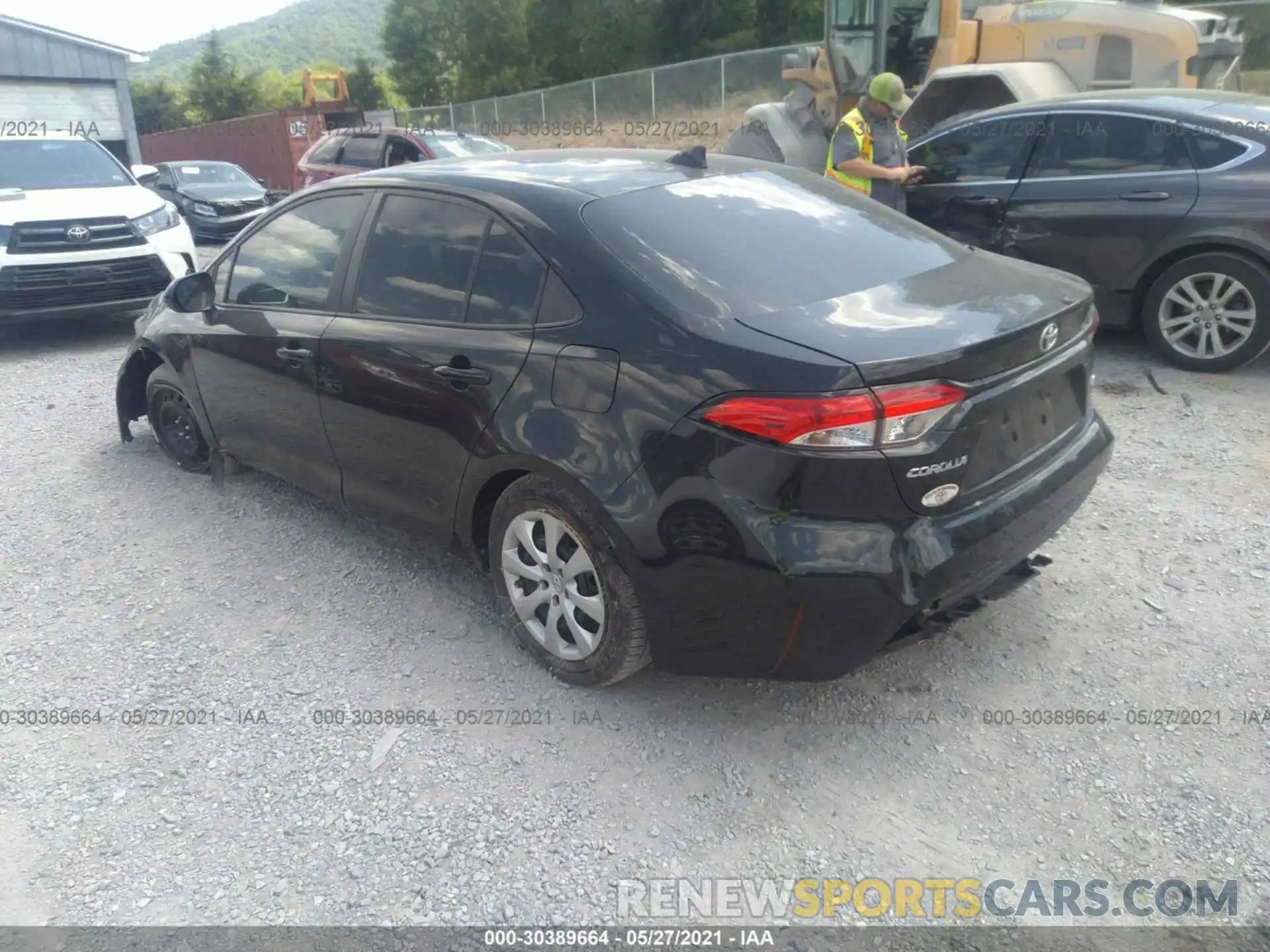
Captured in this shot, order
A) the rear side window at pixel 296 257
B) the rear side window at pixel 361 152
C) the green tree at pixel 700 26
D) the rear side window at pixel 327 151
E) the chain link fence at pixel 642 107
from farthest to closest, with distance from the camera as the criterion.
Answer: the green tree at pixel 700 26, the chain link fence at pixel 642 107, the rear side window at pixel 327 151, the rear side window at pixel 361 152, the rear side window at pixel 296 257

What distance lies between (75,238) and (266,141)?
2108 cm

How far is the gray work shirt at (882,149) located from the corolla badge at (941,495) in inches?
181

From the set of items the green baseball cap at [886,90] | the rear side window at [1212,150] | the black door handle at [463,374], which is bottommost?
the black door handle at [463,374]

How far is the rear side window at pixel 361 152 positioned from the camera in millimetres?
13352

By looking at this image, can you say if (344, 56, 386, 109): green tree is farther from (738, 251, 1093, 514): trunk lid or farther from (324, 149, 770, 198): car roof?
(738, 251, 1093, 514): trunk lid

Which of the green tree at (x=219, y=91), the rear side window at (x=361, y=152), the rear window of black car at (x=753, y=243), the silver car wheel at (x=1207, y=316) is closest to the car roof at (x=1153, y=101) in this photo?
the silver car wheel at (x=1207, y=316)

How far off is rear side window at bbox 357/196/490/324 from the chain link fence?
53.0 ft

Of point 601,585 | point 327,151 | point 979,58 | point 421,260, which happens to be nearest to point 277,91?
point 327,151

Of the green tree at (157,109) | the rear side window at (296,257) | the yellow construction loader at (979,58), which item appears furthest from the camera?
the green tree at (157,109)

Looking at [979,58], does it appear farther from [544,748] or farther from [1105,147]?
[544,748]

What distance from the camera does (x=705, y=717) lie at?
124 inches

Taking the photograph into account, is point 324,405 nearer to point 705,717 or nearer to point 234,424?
point 234,424

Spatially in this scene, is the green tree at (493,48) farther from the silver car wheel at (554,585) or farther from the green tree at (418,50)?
the silver car wheel at (554,585)

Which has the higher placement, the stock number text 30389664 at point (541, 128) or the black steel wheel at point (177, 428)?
the stock number text 30389664 at point (541, 128)
